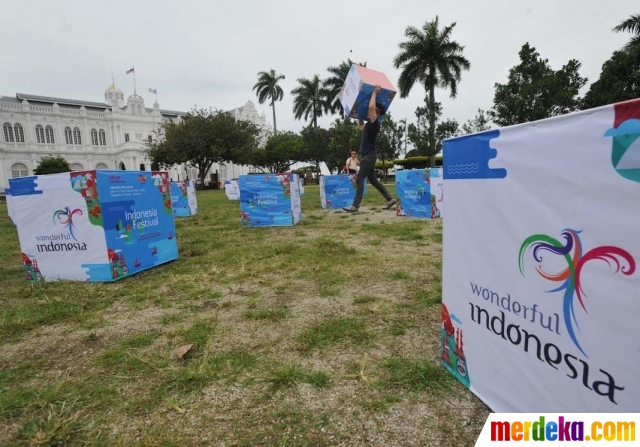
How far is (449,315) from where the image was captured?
171cm

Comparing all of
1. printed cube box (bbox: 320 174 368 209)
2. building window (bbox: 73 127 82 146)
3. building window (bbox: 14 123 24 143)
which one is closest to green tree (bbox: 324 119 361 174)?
printed cube box (bbox: 320 174 368 209)

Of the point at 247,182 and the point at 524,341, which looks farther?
the point at 247,182

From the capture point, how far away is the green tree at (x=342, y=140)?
1717 inches

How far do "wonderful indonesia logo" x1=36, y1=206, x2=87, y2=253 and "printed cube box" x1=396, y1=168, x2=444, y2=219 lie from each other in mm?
6192

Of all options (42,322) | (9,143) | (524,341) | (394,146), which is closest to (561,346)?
(524,341)

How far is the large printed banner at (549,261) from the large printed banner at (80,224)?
132 inches

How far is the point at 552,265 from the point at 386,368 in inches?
38.5

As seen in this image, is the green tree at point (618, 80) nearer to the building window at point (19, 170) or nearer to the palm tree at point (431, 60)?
the palm tree at point (431, 60)

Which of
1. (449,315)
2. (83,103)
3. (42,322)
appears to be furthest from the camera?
(83,103)

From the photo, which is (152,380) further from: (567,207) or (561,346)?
(567,207)

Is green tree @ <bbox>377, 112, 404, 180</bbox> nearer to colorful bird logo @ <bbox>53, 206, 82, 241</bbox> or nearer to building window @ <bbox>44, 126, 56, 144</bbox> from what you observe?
colorful bird logo @ <bbox>53, 206, 82, 241</bbox>

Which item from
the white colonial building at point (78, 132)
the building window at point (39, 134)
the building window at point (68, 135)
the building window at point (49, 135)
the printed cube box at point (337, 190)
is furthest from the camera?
the building window at point (68, 135)

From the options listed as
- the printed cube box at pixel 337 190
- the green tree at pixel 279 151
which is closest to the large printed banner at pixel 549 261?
the printed cube box at pixel 337 190

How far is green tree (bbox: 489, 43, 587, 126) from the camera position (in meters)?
26.5
